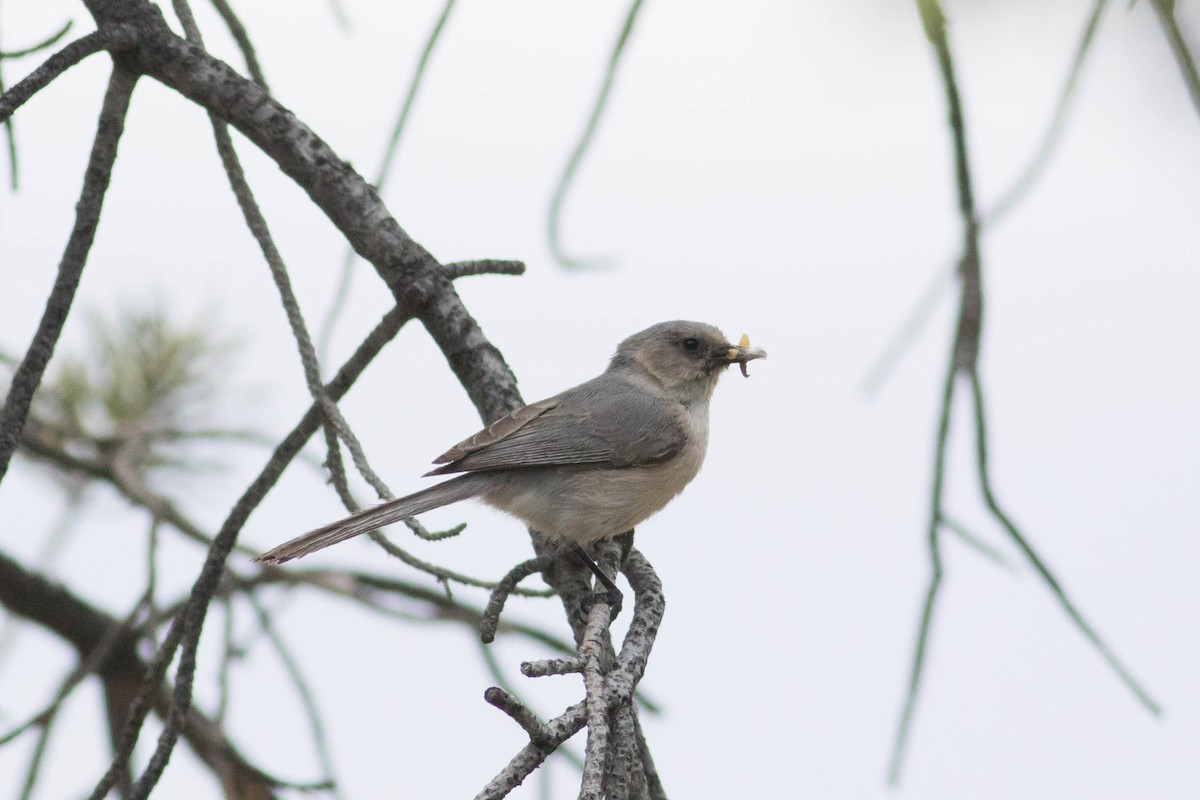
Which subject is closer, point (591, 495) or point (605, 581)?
point (605, 581)

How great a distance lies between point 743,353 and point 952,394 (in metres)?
2.25

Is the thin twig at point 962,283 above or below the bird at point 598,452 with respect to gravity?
below

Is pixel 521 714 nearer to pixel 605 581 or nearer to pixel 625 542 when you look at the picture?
pixel 605 581

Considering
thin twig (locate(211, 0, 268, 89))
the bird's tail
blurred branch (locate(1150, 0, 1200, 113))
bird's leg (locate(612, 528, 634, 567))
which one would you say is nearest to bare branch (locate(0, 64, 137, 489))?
thin twig (locate(211, 0, 268, 89))

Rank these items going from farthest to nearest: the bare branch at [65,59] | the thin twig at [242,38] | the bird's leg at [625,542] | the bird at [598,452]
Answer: the bird at [598,452] < the bird's leg at [625,542] < the thin twig at [242,38] < the bare branch at [65,59]

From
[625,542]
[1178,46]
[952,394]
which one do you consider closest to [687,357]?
[625,542]

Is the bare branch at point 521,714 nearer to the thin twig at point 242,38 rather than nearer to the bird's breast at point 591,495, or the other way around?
the bird's breast at point 591,495

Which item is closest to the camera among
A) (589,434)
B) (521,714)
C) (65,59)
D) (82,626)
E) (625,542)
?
(521,714)

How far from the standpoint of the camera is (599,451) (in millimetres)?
3957

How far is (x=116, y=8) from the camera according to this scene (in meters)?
2.65

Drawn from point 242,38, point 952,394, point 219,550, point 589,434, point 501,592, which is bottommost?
point 952,394

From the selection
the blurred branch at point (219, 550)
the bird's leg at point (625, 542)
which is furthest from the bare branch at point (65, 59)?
the bird's leg at point (625, 542)

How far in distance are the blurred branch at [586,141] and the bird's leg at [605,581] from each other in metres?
0.73

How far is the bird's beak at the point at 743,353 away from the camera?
4273 millimetres
